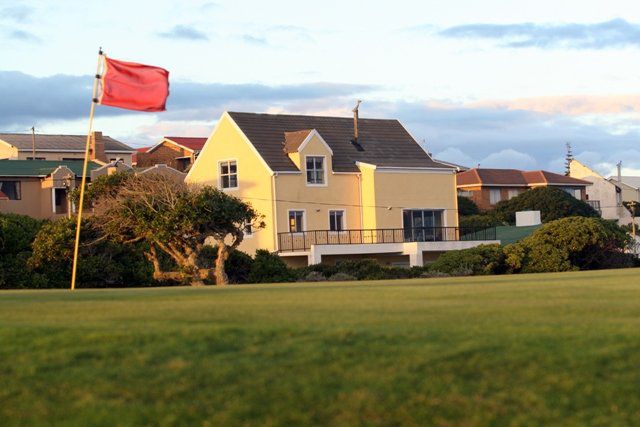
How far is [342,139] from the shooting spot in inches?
2623

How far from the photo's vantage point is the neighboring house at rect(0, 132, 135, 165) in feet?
371

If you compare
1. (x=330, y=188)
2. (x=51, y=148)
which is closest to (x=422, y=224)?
(x=330, y=188)

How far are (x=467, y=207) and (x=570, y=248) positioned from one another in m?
47.9

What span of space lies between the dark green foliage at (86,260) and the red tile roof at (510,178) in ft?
217

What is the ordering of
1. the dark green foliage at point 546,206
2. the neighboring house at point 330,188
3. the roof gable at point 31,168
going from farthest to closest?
the dark green foliage at point 546,206
the roof gable at point 31,168
the neighboring house at point 330,188

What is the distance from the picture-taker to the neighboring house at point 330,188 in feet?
200

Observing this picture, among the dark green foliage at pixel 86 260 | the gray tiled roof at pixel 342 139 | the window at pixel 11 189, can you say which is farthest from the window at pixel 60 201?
the dark green foliage at pixel 86 260

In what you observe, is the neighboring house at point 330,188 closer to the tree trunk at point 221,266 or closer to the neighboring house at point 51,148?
the tree trunk at point 221,266

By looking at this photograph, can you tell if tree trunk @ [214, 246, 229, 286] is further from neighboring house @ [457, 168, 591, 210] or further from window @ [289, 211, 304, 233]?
neighboring house @ [457, 168, 591, 210]

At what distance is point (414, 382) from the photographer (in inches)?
443

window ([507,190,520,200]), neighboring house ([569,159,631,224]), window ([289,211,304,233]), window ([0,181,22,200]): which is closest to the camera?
window ([289,211,304,233])

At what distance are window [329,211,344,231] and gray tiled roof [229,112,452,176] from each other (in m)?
2.48

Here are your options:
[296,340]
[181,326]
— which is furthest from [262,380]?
[181,326]

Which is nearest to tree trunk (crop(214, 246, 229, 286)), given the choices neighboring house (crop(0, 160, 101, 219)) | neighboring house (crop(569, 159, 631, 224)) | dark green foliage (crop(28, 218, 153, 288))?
dark green foliage (crop(28, 218, 153, 288))
